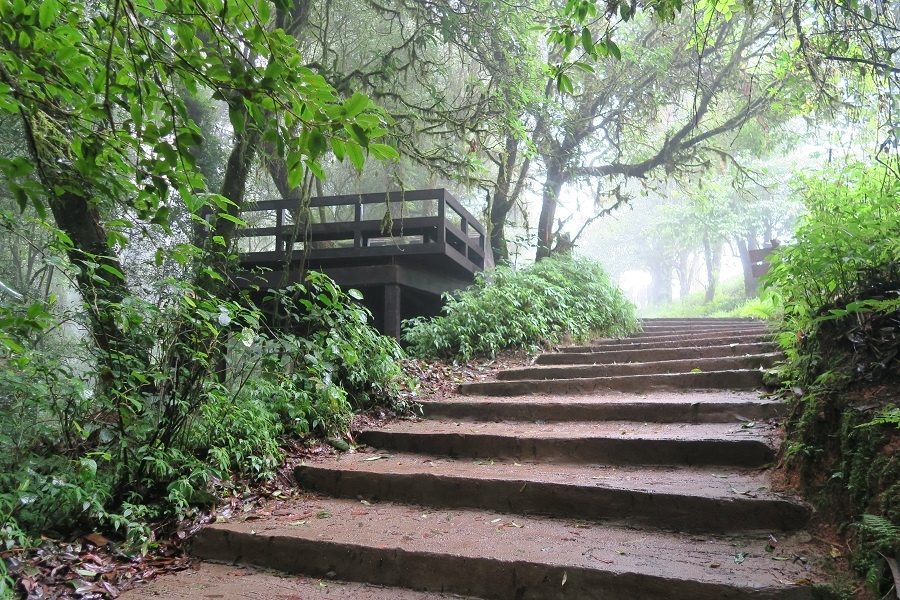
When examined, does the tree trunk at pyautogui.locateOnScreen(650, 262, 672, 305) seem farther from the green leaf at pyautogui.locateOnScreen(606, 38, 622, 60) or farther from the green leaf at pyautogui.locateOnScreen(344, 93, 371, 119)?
the green leaf at pyautogui.locateOnScreen(344, 93, 371, 119)

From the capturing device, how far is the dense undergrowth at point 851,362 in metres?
2.10

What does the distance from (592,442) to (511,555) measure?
1.33 metres

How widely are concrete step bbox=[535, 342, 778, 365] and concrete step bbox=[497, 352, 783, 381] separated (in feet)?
0.95

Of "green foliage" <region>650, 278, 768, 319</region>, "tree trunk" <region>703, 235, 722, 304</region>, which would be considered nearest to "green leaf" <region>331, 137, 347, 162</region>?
"green foliage" <region>650, 278, 768, 319</region>

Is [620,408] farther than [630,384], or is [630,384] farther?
[630,384]

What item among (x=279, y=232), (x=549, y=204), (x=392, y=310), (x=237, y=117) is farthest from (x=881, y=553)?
(x=549, y=204)

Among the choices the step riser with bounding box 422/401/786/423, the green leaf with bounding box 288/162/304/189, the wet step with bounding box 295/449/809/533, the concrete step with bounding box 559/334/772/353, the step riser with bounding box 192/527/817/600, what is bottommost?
the step riser with bounding box 192/527/817/600

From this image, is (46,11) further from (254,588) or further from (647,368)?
(647,368)

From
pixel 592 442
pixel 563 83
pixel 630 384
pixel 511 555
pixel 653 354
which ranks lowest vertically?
pixel 511 555

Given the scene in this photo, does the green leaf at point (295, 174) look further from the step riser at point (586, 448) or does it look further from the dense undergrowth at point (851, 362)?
the step riser at point (586, 448)

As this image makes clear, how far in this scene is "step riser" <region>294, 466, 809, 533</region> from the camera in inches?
102

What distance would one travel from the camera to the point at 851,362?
8.85 ft

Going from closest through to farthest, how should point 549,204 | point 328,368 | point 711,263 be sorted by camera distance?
point 328,368 < point 549,204 < point 711,263

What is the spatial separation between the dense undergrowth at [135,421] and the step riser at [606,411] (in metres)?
1.35
